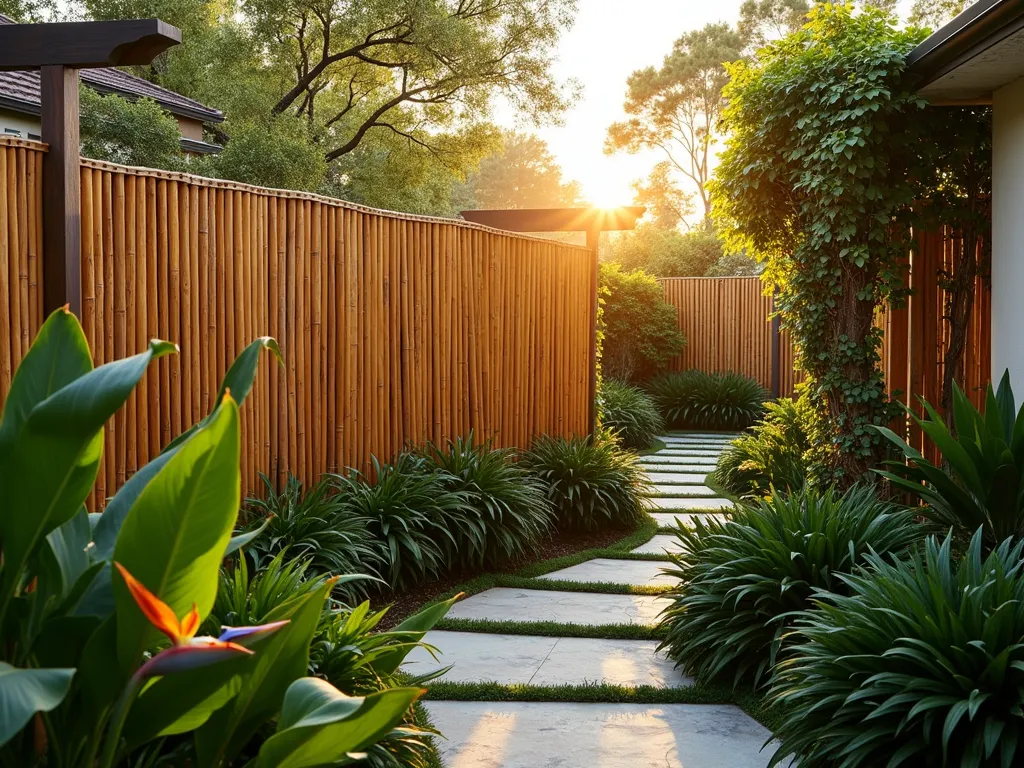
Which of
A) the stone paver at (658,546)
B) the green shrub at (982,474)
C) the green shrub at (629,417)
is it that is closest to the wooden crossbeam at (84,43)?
the green shrub at (982,474)

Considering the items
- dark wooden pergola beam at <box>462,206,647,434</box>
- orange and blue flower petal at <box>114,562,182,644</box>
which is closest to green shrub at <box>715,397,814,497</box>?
dark wooden pergola beam at <box>462,206,647,434</box>

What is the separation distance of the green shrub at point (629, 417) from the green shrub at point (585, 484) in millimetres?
4190

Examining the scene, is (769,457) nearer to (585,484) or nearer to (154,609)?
(585,484)

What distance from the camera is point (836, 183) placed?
6.01m

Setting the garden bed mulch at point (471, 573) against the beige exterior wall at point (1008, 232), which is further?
the beige exterior wall at point (1008, 232)

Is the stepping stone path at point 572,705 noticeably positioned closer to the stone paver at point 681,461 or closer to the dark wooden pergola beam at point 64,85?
the dark wooden pergola beam at point 64,85

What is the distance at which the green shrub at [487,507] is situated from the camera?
5.84 m

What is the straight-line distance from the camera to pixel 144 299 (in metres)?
4.51

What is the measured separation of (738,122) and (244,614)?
504 centimetres

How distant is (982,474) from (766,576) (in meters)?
0.96

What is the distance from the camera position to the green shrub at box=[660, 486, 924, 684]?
158 inches

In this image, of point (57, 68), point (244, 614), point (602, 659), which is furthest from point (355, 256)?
point (244, 614)

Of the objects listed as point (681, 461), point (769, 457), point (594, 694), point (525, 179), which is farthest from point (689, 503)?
point (525, 179)

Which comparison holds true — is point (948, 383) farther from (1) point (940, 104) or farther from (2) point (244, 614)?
(2) point (244, 614)
